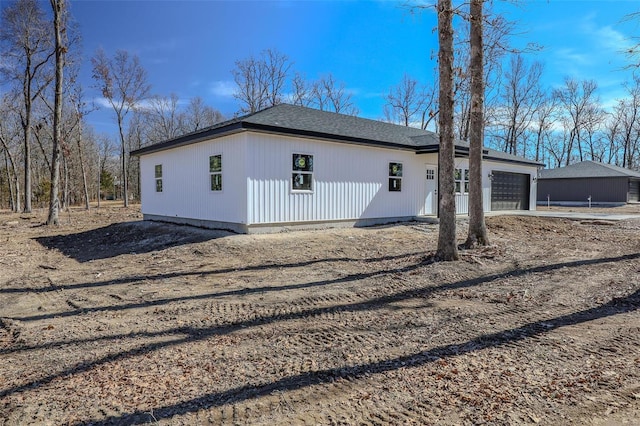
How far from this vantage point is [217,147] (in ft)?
36.8

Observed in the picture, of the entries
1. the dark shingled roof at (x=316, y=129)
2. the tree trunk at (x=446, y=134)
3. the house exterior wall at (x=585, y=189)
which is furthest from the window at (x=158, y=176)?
the house exterior wall at (x=585, y=189)

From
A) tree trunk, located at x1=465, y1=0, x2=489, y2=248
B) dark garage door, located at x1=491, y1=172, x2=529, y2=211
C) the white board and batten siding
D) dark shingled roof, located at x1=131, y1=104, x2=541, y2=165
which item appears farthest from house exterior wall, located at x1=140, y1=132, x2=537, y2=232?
dark garage door, located at x1=491, y1=172, x2=529, y2=211

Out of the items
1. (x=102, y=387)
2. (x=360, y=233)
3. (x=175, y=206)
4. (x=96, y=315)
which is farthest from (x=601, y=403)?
(x=175, y=206)

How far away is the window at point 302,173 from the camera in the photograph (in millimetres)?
11023

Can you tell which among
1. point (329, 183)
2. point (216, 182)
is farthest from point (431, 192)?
point (216, 182)

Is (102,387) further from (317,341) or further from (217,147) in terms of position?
(217,147)

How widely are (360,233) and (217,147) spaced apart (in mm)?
4915

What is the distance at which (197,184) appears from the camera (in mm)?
12172

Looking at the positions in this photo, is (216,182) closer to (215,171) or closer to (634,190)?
(215,171)

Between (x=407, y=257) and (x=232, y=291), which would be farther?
(x=407, y=257)

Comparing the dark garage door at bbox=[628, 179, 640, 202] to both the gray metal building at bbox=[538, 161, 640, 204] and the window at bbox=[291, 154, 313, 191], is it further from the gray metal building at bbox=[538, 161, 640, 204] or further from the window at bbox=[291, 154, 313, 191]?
the window at bbox=[291, 154, 313, 191]

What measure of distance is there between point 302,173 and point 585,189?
98.0ft

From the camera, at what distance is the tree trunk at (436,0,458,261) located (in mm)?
7301

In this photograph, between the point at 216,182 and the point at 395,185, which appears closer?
the point at 216,182
